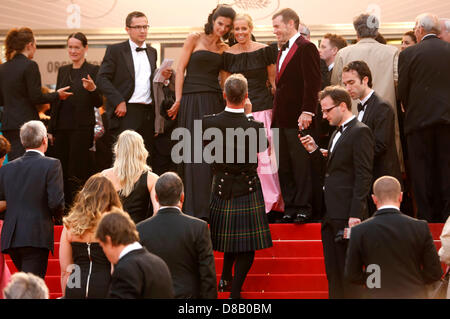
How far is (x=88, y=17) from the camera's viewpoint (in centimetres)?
1120

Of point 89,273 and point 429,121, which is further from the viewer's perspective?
point 429,121

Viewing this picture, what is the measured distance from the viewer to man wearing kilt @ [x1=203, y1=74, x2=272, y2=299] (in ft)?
21.8

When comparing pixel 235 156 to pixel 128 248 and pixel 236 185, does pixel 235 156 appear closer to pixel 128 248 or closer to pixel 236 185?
pixel 236 185

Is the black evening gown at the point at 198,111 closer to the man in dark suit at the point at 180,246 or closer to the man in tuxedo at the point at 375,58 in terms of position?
the man in tuxedo at the point at 375,58

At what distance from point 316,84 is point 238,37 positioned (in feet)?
3.13

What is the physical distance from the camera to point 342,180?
6.38 m

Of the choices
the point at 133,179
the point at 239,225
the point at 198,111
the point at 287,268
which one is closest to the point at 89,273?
the point at 133,179

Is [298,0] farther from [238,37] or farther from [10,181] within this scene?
[10,181]

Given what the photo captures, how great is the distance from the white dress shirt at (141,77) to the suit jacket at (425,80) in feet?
8.98

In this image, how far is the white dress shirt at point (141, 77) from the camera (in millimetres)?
9023

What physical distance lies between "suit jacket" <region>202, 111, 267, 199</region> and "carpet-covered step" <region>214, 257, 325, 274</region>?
3.57 feet

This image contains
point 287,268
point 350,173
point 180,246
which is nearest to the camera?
point 180,246

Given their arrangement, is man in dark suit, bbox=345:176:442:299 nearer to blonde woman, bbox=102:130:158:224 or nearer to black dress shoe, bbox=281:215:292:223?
blonde woman, bbox=102:130:158:224

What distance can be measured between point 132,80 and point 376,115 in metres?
2.94
